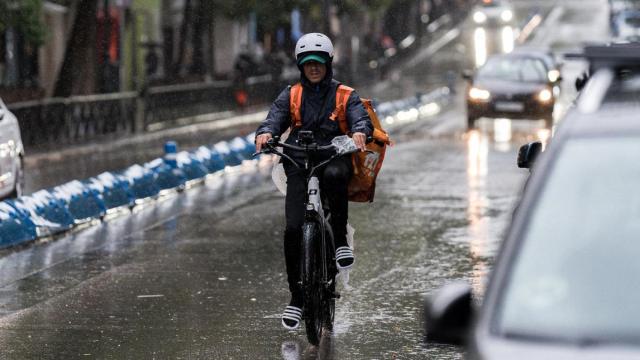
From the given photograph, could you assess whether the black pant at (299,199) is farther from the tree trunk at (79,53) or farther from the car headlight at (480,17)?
the car headlight at (480,17)

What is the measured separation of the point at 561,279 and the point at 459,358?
4.48 meters

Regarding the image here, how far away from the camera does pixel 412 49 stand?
7231cm

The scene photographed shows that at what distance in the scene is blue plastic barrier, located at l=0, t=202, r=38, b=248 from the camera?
13.6 m

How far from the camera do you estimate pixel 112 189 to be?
16.6 m

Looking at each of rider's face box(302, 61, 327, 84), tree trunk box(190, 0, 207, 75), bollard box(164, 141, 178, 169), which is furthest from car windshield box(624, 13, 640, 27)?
rider's face box(302, 61, 327, 84)

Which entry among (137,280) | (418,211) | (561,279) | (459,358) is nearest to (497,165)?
(418,211)

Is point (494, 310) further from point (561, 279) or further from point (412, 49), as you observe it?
point (412, 49)

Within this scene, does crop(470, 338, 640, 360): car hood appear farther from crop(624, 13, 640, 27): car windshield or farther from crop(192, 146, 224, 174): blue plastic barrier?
crop(624, 13, 640, 27): car windshield

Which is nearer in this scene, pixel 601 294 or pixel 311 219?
pixel 601 294

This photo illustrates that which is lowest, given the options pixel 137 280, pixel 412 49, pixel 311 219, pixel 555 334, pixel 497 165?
pixel 412 49

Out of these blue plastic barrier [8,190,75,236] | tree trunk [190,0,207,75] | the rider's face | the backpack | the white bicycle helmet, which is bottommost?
tree trunk [190,0,207,75]

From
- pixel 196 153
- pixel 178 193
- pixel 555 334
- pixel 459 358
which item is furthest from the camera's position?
pixel 196 153

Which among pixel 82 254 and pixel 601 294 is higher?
Answer: pixel 601 294

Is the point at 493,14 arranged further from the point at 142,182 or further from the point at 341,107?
the point at 341,107
